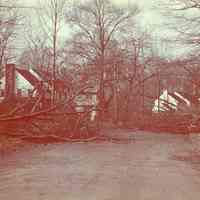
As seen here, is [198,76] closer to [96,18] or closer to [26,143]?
[26,143]

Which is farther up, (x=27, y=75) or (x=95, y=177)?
(x=27, y=75)

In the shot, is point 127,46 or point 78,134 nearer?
point 78,134

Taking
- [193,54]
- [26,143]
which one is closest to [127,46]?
[193,54]

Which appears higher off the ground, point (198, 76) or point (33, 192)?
point (198, 76)

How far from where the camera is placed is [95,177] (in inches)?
439

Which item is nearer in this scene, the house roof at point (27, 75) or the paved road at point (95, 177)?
the paved road at point (95, 177)

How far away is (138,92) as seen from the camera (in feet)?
181

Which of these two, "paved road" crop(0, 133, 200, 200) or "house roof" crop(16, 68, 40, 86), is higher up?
"house roof" crop(16, 68, 40, 86)

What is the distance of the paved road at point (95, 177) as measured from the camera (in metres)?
8.82

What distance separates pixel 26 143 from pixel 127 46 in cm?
3347

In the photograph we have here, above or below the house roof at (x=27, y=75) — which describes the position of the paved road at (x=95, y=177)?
below

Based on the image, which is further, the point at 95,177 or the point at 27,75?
the point at 27,75

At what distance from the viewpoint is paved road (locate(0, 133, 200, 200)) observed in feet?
28.9

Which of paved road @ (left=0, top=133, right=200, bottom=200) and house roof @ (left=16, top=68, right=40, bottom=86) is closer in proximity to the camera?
paved road @ (left=0, top=133, right=200, bottom=200)
